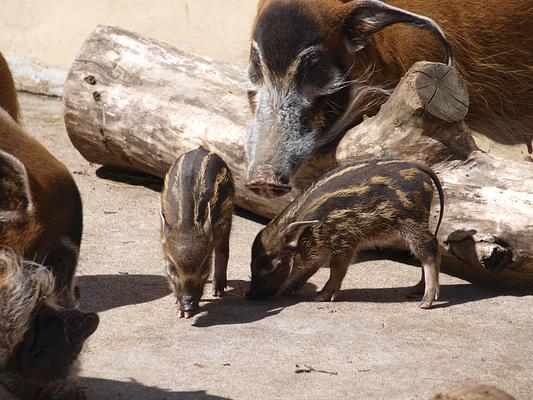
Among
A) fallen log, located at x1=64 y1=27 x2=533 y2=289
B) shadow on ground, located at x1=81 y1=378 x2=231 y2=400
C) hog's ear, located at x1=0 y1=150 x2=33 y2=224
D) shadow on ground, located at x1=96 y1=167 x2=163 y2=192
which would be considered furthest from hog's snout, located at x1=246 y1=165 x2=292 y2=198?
hog's ear, located at x1=0 y1=150 x2=33 y2=224

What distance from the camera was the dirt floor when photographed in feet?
11.7

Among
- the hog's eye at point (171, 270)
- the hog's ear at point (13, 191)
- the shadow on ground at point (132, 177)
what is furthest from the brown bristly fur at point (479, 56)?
the hog's ear at point (13, 191)

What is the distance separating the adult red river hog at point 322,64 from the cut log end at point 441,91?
0.44 m

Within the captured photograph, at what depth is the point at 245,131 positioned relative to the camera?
5.52m

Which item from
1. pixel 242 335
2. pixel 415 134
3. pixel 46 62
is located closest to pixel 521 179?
pixel 415 134

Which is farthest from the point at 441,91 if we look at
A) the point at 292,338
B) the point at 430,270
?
the point at 292,338

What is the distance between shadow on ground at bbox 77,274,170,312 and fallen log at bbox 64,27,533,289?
87 cm

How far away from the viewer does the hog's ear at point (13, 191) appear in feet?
9.95

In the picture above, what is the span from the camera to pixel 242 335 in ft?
13.8

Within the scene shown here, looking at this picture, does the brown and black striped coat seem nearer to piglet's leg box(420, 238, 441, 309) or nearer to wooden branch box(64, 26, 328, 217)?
wooden branch box(64, 26, 328, 217)

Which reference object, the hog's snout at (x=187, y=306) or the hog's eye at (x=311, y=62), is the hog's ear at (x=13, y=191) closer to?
the hog's snout at (x=187, y=306)

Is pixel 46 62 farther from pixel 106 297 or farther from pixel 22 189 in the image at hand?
pixel 22 189

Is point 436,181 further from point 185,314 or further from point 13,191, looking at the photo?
point 13,191

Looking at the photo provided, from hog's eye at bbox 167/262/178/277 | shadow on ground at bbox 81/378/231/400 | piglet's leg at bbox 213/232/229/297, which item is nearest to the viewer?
shadow on ground at bbox 81/378/231/400
